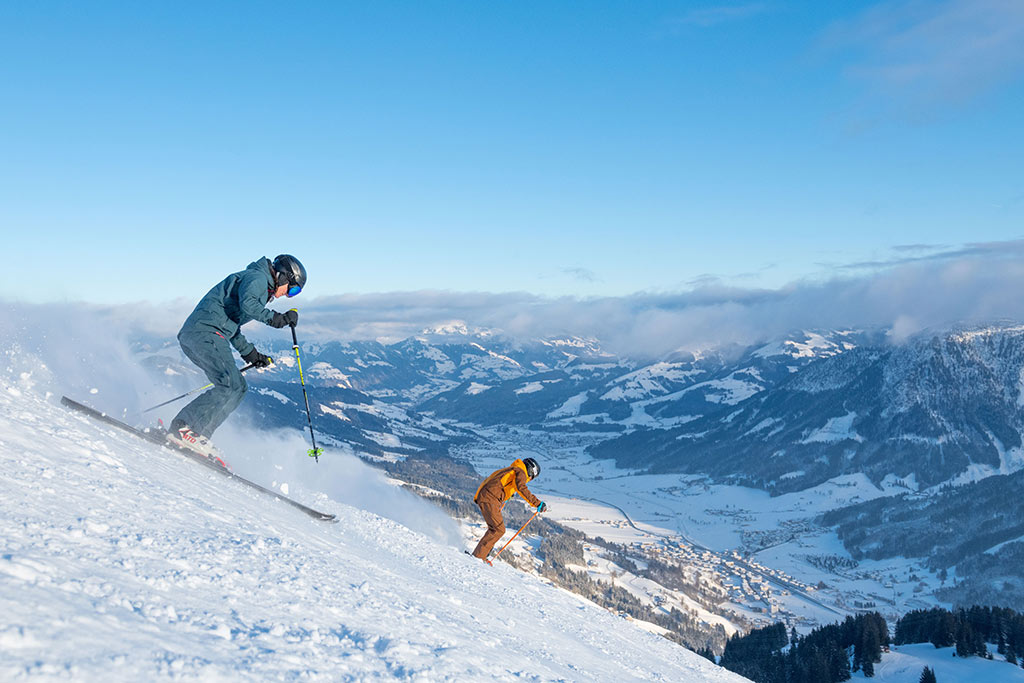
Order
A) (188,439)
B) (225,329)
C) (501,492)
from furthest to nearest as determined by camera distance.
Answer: (501,492) → (188,439) → (225,329)

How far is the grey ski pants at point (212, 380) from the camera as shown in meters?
12.4

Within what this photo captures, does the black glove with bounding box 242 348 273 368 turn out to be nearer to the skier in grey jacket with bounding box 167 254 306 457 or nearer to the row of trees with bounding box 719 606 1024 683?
the skier in grey jacket with bounding box 167 254 306 457

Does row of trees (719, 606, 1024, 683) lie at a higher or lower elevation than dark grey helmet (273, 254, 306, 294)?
lower

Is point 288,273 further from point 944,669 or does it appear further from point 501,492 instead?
point 944,669

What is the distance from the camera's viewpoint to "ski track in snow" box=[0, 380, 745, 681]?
4.35 metres

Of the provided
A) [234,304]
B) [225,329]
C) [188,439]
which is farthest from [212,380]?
[234,304]

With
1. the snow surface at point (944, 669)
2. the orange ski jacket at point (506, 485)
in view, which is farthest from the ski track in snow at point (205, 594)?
the snow surface at point (944, 669)

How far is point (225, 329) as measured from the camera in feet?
41.7

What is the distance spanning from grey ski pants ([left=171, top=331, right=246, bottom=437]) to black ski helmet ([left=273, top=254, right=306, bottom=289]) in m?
1.74

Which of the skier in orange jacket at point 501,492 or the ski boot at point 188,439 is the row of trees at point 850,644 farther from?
the ski boot at point 188,439

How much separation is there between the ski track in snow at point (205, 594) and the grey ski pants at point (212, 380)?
1.05 m

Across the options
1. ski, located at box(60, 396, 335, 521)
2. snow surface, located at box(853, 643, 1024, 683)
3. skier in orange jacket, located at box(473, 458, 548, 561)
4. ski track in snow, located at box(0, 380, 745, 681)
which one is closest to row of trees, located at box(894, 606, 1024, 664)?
snow surface, located at box(853, 643, 1024, 683)

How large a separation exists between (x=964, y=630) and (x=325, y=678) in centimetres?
9455

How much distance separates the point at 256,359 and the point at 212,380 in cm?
121
